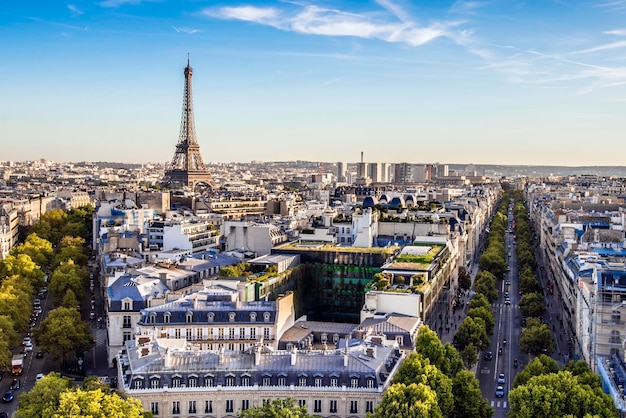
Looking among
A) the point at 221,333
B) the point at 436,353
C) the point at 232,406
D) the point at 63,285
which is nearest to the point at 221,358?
the point at 232,406

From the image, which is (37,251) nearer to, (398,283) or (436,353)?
(398,283)

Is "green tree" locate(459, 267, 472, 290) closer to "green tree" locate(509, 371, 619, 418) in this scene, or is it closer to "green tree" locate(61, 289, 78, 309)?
"green tree" locate(61, 289, 78, 309)

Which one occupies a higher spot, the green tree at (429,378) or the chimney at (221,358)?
the chimney at (221,358)

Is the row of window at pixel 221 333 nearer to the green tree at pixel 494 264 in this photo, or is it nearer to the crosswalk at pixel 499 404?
the crosswalk at pixel 499 404

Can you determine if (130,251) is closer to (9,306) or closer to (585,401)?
(9,306)

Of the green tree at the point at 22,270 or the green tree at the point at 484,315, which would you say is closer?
the green tree at the point at 484,315

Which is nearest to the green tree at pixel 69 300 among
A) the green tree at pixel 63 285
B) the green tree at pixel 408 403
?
the green tree at pixel 63 285
